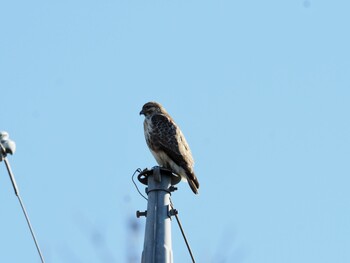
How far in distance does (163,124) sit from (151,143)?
1.21 ft

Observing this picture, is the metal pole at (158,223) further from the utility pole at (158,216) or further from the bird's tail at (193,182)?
the bird's tail at (193,182)

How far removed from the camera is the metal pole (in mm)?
6469

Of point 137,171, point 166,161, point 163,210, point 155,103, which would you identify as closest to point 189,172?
point 166,161

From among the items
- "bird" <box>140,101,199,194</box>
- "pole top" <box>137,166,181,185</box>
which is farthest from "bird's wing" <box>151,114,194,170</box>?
"pole top" <box>137,166,181,185</box>

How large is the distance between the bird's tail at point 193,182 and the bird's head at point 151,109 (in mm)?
1661

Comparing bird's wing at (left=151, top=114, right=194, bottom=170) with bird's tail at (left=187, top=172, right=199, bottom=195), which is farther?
bird's wing at (left=151, top=114, right=194, bottom=170)

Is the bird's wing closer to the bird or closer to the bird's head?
the bird

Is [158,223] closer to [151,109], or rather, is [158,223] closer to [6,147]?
[6,147]

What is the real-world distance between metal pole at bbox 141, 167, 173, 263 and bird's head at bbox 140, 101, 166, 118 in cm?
499

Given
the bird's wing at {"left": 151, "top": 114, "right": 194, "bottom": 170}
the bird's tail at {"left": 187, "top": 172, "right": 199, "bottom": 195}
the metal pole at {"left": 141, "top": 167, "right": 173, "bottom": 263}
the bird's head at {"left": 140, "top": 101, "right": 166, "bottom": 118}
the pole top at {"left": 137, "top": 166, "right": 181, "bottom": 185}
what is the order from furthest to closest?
the bird's head at {"left": 140, "top": 101, "right": 166, "bottom": 118} < the bird's wing at {"left": 151, "top": 114, "right": 194, "bottom": 170} < the bird's tail at {"left": 187, "top": 172, "right": 199, "bottom": 195} < the pole top at {"left": 137, "top": 166, "right": 181, "bottom": 185} < the metal pole at {"left": 141, "top": 167, "right": 173, "bottom": 263}

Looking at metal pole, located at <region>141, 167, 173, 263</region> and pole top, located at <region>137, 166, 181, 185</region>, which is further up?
pole top, located at <region>137, 166, 181, 185</region>

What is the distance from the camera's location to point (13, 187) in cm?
659

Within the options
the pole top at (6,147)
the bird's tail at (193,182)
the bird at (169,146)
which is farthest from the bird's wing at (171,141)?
the pole top at (6,147)

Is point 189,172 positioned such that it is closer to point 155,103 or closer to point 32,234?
point 155,103
